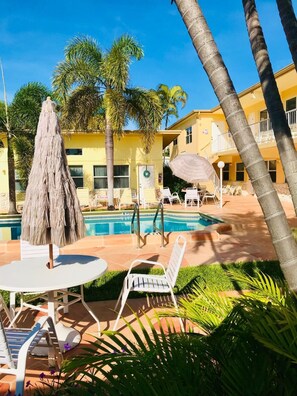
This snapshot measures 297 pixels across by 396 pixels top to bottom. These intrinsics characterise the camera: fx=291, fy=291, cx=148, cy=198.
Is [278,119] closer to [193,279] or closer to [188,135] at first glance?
[193,279]

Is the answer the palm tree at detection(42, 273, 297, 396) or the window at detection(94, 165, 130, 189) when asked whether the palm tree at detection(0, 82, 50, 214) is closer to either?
the window at detection(94, 165, 130, 189)

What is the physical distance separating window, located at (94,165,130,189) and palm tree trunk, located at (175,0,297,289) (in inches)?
648

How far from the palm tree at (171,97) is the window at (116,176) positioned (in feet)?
49.9

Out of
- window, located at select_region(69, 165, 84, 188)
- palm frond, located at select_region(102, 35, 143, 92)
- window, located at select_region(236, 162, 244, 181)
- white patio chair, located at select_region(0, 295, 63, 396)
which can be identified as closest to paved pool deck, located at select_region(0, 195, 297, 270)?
white patio chair, located at select_region(0, 295, 63, 396)

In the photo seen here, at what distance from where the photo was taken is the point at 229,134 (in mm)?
20516

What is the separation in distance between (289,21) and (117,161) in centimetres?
1560

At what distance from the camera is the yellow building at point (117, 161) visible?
57.7ft

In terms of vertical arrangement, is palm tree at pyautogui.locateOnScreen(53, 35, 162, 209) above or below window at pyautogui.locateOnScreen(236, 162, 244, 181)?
above

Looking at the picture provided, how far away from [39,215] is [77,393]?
194 centimetres

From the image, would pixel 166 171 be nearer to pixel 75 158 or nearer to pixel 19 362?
pixel 75 158

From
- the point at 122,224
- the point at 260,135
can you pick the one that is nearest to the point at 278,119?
the point at 122,224

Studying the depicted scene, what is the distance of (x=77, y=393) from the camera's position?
1406mm

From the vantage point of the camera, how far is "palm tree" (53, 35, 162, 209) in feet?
43.8

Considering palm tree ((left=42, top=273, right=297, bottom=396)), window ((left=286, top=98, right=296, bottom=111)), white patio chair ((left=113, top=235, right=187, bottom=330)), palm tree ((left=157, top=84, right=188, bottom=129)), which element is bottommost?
white patio chair ((left=113, top=235, right=187, bottom=330))
